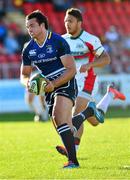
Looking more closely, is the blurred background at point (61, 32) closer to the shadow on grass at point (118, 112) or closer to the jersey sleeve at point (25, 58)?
the shadow on grass at point (118, 112)

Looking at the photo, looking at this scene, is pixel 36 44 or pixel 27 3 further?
pixel 27 3

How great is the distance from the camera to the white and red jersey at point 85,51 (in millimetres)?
12757

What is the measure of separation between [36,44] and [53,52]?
1.08 feet

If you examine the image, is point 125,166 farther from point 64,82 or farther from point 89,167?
point 64,82

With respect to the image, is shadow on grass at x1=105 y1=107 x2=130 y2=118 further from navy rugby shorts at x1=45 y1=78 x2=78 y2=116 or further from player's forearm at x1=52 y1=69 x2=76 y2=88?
player's forearm at x1=52 y1=69 x2=76 y2=88

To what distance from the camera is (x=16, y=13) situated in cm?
3175

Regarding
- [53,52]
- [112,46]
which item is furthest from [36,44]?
[112,46]

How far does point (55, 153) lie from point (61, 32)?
18.5 metres

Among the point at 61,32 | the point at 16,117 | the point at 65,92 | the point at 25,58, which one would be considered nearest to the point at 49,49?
the point at 25,58

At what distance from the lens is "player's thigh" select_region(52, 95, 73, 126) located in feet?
35.7

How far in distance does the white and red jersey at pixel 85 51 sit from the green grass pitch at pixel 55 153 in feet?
3.91

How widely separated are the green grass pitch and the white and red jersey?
3.91ft

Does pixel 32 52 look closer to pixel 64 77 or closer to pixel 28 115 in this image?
pixel 64 77

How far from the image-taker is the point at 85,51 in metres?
12.9
